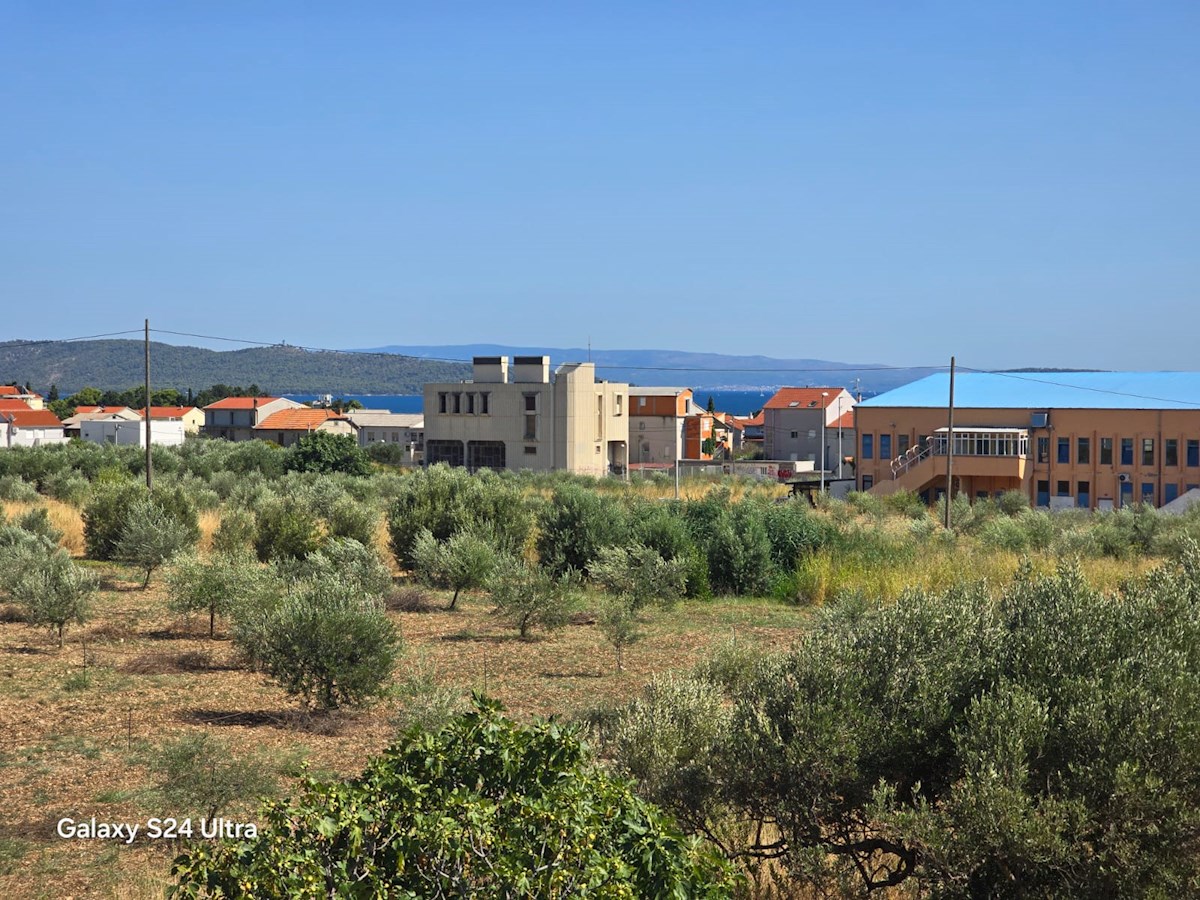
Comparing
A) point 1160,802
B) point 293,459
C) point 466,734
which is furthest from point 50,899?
point 293,459

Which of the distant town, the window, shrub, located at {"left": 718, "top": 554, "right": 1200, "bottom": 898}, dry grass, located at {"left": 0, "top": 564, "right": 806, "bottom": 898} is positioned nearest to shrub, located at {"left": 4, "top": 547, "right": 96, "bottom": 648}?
dry grass, located at {"left": 0, "top": 564, "right": 806, "bottom": 898}

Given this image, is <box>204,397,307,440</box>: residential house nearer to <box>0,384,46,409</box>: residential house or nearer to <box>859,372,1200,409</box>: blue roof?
<box>0,384,46,409</box>: residential house

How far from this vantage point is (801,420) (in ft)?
311

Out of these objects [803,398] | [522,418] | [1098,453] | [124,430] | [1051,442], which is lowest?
[124,430]

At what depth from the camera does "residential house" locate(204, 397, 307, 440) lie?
10594cm

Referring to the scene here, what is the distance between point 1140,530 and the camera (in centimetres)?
2720

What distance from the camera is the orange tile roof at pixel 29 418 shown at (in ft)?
297

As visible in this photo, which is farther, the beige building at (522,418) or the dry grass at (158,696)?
the beige building at (522,418)

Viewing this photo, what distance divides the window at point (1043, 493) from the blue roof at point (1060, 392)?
318 cm

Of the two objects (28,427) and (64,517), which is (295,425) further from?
(64,517)

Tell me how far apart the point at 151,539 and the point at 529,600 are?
799cm

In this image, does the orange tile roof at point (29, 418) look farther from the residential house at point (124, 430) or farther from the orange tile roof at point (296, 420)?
the orange tile roof at point (296, 420)

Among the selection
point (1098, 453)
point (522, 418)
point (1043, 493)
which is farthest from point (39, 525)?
point (522, 418)

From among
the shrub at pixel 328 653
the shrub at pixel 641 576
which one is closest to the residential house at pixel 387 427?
the shrub at pixel 641 576
